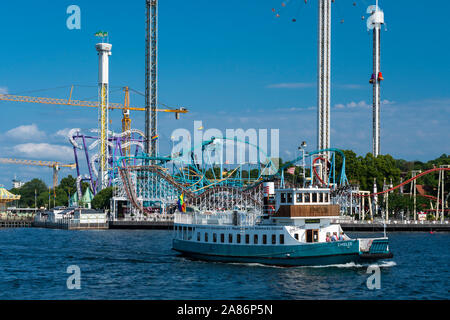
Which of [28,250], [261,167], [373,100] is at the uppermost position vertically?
[373,100]

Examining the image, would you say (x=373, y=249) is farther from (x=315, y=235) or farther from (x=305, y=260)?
(x=305, y=260)

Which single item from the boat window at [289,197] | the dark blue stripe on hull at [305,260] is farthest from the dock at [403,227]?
the boat window at [289,197]

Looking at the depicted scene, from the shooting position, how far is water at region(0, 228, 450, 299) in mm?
40656

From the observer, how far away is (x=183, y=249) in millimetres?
60156

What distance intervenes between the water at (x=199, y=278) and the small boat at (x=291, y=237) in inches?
43.6

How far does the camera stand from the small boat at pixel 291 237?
4944 centimetres

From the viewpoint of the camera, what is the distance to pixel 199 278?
47.1 m

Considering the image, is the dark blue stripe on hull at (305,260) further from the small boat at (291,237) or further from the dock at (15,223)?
the dock at (15,223)

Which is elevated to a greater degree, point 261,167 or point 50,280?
point 261,167

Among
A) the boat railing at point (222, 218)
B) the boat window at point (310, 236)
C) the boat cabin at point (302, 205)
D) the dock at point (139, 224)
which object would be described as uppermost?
the boat cabin at point (302, 205)

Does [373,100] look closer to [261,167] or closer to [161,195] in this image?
[261,167]

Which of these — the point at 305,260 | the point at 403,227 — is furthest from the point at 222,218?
the point at 403,227
